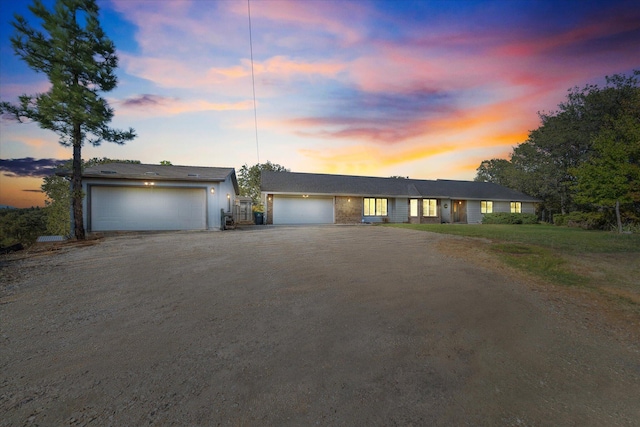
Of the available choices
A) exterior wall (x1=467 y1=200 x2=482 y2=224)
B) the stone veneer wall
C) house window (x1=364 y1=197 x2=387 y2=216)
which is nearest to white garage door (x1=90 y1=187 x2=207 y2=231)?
the stone veneer wall

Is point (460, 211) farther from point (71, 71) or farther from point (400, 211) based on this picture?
point (71, 71)

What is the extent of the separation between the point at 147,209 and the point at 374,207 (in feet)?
56.3

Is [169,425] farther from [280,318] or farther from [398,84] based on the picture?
[398,84]

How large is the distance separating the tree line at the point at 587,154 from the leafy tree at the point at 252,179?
36.2 meters

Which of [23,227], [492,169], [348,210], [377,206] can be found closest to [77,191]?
[348,210]

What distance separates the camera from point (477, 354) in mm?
2734

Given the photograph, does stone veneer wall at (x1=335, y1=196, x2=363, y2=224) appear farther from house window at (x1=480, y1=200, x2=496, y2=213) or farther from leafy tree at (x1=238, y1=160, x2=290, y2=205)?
leafy tree at (x1=238, y1=160, x2=290, y2=205)

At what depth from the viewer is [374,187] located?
80.2 ft

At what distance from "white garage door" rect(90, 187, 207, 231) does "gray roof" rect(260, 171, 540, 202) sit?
6305mm

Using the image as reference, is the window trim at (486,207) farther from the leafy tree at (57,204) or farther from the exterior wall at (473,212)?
the leafy tree at (57,204)

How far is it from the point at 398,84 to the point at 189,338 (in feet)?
55.8

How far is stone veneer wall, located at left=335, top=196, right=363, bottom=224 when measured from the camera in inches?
891

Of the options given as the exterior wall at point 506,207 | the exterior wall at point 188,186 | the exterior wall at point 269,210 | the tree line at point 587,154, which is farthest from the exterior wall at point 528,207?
the exterior wall at point 188,186

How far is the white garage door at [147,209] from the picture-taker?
47.6 ft
